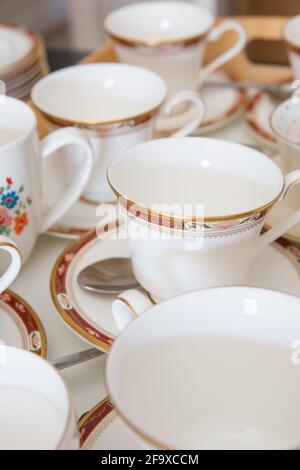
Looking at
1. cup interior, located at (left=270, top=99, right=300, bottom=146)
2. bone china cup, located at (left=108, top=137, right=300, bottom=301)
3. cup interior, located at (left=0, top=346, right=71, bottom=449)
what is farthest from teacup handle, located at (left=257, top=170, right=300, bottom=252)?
cup interior, located at (left=0, top=346, right=71, bottom=449)

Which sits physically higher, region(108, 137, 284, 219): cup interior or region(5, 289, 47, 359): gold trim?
region(108, 137, 284, 219): cup interior

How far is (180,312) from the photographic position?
37 centimetres

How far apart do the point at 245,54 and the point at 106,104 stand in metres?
0.29

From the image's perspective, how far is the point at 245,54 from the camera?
90 cm

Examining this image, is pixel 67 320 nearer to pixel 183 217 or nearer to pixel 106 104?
pixel 183 217

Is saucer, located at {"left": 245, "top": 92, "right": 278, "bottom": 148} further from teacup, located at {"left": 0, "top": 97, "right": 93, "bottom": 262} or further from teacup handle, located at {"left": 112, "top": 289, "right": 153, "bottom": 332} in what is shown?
teacup handle, located at {"left": 112, "top": 289, "right": 153, "bottom": 332}

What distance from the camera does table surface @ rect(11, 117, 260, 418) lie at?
0.44m

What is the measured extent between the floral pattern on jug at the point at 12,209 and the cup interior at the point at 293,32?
352mm

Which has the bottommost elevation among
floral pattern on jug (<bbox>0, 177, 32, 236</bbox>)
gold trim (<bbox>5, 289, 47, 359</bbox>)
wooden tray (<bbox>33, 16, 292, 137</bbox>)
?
wooden tray (<bbox>33, 16, 292, 137</bbox>)

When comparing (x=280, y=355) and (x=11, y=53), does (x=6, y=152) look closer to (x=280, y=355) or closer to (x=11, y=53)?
(x=280, y=355)

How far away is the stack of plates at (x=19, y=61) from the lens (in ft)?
2.37

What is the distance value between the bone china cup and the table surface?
7 centimetres

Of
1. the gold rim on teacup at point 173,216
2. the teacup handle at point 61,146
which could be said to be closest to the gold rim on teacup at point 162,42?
the teacup handle at point 61,146

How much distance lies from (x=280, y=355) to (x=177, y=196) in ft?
0.62
